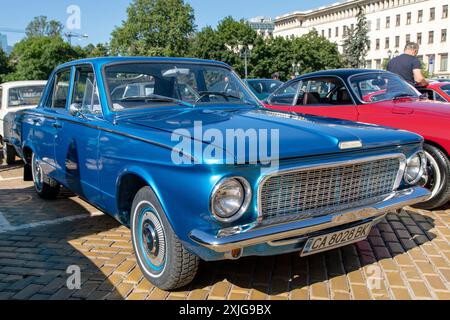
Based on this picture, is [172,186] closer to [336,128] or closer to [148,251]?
[148,251]

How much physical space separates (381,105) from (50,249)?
14.1 feet

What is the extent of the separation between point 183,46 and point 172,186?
238ft

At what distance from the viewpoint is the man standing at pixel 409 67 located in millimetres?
7332

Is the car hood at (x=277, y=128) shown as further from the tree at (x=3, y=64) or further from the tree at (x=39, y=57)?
the tree at (x=3, y=64)

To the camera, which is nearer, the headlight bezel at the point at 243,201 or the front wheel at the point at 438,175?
the headlight bezel at the point at 243,201

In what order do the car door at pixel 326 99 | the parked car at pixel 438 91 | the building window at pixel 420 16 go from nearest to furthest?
1. the car door at pixel 326 99
2. the parked car at pixel 438 91
3. the building window at pixel 420 16

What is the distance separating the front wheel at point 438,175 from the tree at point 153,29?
225 ft

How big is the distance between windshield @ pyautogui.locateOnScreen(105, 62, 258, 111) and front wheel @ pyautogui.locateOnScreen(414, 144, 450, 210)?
7.23ft

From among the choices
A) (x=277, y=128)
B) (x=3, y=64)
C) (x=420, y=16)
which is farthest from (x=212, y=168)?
(x=420, y=16)

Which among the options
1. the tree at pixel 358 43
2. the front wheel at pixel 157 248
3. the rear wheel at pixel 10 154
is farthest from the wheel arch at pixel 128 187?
the tree at pixel 358 43

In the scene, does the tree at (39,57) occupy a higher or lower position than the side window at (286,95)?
higher

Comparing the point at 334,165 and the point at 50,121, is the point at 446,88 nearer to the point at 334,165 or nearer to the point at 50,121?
the point at 334,165

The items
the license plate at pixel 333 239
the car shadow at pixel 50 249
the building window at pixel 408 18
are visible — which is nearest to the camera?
the license plate at pixel 333 239

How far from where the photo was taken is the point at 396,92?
5840mm
